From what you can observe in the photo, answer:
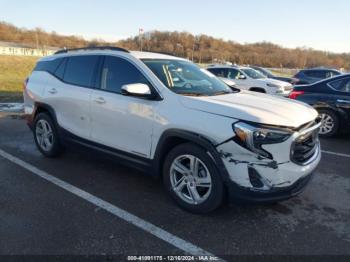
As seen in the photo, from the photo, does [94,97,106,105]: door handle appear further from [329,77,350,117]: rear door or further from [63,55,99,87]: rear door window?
[329,77,350,117]: rear door

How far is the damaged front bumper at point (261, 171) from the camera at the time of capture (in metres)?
3.16

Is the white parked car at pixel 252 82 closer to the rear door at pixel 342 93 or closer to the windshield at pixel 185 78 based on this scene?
the rear door at pixel 342 93

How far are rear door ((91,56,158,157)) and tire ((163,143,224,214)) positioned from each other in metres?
0.40

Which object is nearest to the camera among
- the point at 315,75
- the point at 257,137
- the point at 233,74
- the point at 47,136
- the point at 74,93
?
the point at 257,137

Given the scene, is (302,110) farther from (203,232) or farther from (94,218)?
(94,218)

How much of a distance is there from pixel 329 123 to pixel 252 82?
22.0 ft

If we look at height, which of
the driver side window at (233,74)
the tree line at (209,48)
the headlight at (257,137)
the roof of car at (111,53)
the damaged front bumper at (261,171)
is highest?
the tree line at (209,48)

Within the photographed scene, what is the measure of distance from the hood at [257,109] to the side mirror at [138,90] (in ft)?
1.44

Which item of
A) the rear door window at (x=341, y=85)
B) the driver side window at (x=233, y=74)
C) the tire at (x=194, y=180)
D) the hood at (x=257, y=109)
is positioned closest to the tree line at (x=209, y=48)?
the driver side window at (x=233, y=74)

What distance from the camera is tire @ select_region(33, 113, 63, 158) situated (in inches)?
214

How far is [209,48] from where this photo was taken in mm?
96625

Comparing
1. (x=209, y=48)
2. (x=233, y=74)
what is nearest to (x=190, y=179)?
(x=233, y=74)

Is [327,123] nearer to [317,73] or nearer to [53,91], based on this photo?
[53,91]

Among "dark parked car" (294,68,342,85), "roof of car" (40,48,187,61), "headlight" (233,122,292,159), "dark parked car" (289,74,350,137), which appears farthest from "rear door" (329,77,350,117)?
"dark parked car" (294,68,342,85)
